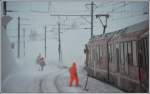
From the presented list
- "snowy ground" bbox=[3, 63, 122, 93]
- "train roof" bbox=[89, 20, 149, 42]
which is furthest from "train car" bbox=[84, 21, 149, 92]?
"snowy ground" bbox=[3, 63, 122, 93]

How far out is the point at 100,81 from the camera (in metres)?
3.48

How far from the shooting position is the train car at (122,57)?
3188mm

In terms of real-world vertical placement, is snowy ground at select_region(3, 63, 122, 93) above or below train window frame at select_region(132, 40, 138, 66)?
below

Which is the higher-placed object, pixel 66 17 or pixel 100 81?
pixel 66 17

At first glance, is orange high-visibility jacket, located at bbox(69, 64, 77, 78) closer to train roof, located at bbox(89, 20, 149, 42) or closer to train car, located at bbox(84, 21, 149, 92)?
train car, located at bbox(84, 21, 149, 92)

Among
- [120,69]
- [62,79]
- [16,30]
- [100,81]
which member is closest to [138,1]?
[120,69]

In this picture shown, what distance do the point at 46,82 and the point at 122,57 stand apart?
37.0 inches

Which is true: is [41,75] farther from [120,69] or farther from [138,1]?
[138,1]

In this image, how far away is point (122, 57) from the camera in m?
3.42

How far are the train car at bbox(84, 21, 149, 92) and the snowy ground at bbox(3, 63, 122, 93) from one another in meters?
0.12

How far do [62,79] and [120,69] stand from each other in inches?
27.1

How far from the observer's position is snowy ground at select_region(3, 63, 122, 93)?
11.2ft

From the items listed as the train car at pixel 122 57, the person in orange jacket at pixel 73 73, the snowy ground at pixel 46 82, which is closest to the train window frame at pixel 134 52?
the train car at pixel 122 57

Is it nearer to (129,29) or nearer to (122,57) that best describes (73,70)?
(122,57)
